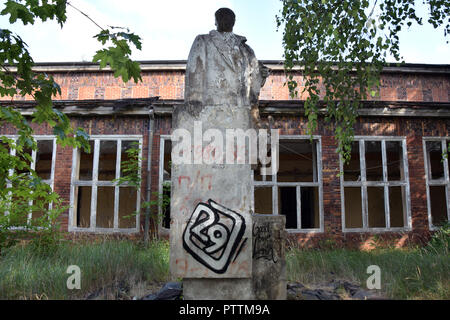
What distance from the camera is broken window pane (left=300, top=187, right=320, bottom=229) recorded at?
13.6m

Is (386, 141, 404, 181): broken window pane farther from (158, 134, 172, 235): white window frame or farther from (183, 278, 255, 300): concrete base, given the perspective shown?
(183, 278, 255, 300): concrete base

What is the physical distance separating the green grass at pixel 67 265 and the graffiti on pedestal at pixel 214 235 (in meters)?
2.05

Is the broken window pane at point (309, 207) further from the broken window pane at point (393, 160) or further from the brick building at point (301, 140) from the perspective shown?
the brick building at point (301, 140)

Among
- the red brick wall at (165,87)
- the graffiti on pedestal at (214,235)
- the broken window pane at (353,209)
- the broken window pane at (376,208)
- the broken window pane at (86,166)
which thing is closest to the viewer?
the graffiti on pedestal at (214,235)

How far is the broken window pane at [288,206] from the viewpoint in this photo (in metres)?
13.6

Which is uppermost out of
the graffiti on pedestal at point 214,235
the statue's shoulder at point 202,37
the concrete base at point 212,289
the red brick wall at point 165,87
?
the red brick wall at point 165,87

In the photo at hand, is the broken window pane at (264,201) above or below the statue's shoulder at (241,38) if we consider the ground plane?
below

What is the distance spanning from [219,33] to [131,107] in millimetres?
6192

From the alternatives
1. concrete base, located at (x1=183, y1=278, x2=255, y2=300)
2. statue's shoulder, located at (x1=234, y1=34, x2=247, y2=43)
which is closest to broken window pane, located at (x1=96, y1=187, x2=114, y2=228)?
concrete base, located at (x1=183, y1=278, x2=255, y2=300)

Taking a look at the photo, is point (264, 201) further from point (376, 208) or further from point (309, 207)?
point (376, 208)

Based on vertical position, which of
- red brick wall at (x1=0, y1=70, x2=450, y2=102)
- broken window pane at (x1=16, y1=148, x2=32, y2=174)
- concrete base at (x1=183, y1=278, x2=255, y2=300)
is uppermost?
red brick wall at (x1=0, y1=70, x2=450, y2=102)

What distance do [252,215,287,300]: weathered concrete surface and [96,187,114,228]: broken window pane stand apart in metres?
10.5

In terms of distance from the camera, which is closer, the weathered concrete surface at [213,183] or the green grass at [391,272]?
the weathered concrete surface at [213,183]

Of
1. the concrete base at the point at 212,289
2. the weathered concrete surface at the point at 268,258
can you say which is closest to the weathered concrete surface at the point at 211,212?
the concrete base at the point at 212,289
